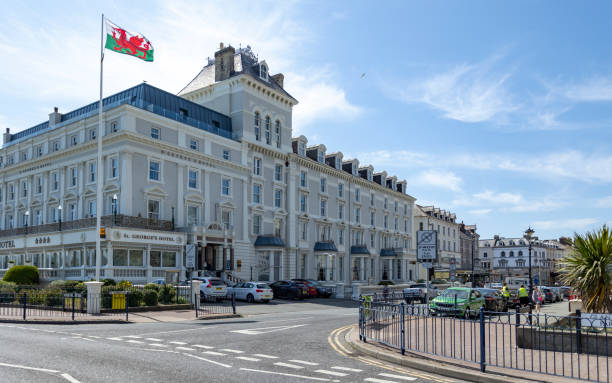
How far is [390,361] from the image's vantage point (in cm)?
1152

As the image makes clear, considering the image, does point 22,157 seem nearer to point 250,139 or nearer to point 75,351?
point 250,139

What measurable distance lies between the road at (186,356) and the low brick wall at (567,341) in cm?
372

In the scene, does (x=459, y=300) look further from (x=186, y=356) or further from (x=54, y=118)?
(x=54, y=118)

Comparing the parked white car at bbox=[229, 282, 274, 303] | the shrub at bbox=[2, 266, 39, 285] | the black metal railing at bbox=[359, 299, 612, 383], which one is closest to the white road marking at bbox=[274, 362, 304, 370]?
the black metal railing at bbox=[359, 299, 612, 383]

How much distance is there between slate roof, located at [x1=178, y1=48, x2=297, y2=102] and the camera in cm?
4816

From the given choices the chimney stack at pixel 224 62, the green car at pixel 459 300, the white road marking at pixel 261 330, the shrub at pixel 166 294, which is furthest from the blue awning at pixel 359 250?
the white road marking at pixel 261 330

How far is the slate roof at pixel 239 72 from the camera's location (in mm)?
48156

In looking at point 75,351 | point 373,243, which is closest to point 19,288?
point 75,351

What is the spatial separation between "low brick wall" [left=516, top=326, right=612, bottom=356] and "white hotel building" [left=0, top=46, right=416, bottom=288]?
27.1 meters

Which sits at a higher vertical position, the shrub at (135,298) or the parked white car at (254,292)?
the shrub at (135,298)

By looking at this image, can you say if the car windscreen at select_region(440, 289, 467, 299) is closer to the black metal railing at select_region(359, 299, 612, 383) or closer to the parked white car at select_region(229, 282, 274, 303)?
the black metal railing at select_region(359, 299, 612, 383)

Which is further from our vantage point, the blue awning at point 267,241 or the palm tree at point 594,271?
the blue awning at point 267,241

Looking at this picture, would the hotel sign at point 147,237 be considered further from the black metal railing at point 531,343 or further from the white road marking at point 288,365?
the white road marking at point 288,365

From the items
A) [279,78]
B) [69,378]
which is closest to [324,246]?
[279,78]
